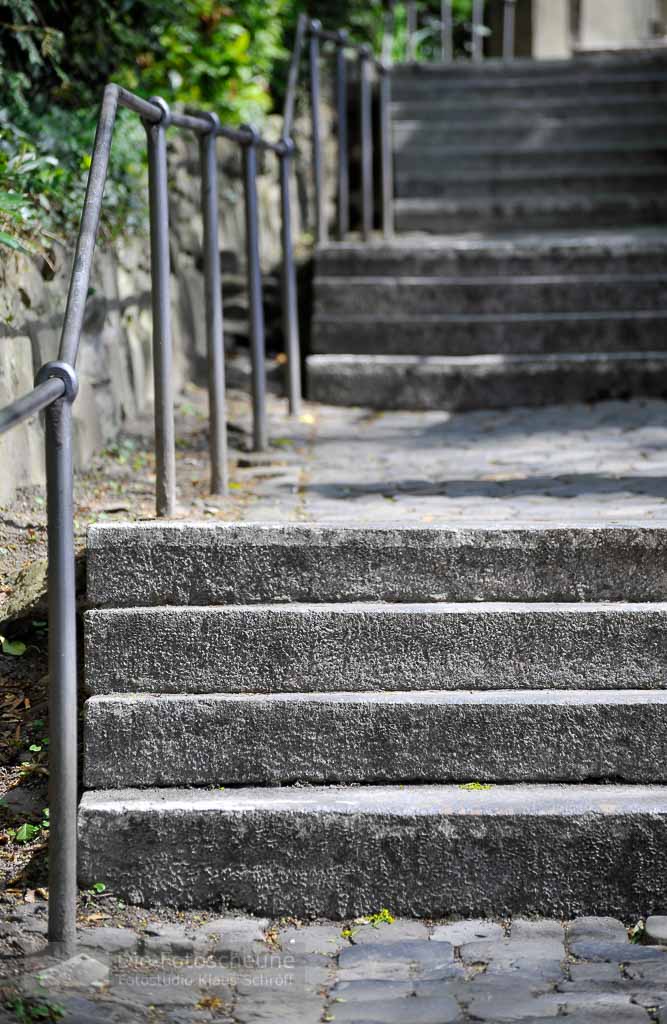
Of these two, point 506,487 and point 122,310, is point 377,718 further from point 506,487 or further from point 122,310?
point 122,310

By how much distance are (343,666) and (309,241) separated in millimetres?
5138

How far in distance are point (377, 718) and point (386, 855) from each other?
29 cm

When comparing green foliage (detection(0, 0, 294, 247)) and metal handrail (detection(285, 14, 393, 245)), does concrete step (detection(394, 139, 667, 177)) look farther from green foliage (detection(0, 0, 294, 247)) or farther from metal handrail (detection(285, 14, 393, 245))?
green foliage (detection(0, 0, 294, 247))

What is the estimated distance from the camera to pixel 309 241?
24.8ft

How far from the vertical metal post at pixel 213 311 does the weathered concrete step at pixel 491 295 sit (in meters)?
2.19

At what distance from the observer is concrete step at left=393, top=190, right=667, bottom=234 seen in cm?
729

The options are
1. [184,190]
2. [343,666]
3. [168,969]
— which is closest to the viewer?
[168,969]

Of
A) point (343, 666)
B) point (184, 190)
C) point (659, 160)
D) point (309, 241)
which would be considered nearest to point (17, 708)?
point (343, 666)

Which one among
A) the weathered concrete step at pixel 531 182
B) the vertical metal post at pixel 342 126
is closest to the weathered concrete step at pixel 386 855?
the vertical metal post at pixel 342 126

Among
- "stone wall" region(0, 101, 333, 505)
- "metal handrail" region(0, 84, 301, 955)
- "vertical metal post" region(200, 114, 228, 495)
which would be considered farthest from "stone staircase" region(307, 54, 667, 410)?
"vertical metal post" region(200, 114, 228, 495)

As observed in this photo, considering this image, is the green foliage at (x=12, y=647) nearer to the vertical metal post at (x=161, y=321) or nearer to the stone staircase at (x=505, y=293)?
the vertical metal post at (x=161, y=321)

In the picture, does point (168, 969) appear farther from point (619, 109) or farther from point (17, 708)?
point (619, 109)

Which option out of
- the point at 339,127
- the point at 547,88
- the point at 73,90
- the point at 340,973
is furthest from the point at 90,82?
the point at 547,88

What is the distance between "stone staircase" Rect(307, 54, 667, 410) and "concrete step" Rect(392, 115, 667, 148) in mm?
184
